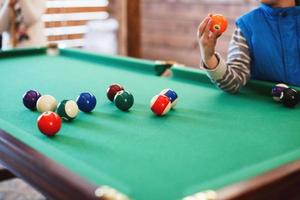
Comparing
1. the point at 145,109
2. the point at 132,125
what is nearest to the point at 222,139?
the point at 132,125

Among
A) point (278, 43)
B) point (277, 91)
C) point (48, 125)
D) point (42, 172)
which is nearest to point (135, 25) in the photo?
point (278, 43)

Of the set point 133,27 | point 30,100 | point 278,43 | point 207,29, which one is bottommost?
point 133,27

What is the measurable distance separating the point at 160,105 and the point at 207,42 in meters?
0.40

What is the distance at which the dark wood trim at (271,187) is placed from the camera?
2.89ft

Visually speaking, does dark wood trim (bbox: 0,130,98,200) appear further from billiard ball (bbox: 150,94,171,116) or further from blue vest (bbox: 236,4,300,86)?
blue vest (bbox: 236,4,300,86)

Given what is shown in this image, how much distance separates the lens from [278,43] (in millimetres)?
1980

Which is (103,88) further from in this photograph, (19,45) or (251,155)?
(19,45)

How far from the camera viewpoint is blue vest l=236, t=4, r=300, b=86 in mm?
1970

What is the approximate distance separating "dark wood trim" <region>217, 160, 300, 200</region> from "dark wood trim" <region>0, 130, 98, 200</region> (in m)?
0.28

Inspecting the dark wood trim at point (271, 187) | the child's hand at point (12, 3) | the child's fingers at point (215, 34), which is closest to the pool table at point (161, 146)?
the dark wood trim at point (271, 187)

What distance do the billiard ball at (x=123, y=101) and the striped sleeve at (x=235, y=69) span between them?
0.41 m

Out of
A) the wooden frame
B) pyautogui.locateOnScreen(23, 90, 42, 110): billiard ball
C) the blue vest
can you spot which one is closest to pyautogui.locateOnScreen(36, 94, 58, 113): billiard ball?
pyautogui.locateOnScreen(23, 90, 42, 110): billiard ball

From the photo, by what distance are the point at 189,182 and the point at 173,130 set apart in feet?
1.32

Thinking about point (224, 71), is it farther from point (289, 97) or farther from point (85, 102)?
point (85, 102)
